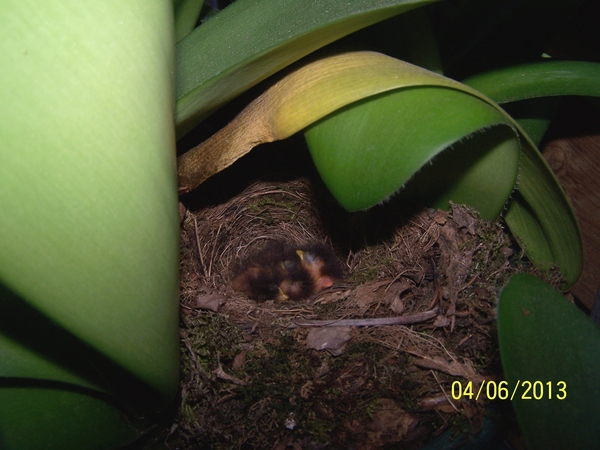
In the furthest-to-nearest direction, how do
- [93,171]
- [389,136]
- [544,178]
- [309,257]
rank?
[309,257] → [544,178] → [389,136] → [93,171]

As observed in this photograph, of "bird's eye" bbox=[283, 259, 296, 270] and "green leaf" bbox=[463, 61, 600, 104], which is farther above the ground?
"green leaf" bbox=[463, 61, 600, 104]

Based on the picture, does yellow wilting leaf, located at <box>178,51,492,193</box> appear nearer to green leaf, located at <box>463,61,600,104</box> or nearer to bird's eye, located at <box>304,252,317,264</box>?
green leaf, located at <box>463,61,600,104</box>

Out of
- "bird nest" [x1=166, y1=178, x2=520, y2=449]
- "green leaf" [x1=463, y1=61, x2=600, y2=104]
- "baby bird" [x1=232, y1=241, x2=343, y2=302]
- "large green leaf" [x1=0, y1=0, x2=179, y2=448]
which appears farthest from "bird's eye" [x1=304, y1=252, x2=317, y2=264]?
"large green leaf" [x1=0, y1=0, x2=179, y2=448]

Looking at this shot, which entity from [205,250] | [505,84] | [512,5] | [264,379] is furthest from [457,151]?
[205,250]

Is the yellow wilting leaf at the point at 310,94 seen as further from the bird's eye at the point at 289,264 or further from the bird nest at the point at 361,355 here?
the bird's eye at the point at 289,264

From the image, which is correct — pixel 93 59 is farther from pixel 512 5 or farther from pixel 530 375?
pixel 512 5

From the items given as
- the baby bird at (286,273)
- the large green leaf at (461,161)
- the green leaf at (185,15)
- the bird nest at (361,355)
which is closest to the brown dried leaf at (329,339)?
the bird nest at (361,355)

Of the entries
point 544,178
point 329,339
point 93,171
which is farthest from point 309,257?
point 93,171

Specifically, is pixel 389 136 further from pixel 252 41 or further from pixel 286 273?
pixel 286 273
